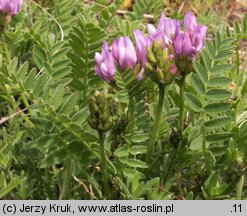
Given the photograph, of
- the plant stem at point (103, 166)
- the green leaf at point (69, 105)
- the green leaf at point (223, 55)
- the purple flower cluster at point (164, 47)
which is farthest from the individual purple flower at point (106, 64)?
the green leaf at point (223, 55)

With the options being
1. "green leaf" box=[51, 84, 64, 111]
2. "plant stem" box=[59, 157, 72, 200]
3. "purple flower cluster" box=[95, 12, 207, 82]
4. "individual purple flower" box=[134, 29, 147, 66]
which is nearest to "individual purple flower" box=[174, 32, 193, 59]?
"purple flower cluster" box=[95, 12, 207, 82]

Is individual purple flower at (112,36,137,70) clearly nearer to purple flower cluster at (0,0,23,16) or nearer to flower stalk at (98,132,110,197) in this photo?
flower stalk at (98,132,110,197)

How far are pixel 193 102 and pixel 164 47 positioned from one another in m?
0.22

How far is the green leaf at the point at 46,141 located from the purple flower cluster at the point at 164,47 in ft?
0.70

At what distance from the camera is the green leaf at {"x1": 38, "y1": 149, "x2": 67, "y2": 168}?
1.75 m

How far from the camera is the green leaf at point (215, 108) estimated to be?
180 cm

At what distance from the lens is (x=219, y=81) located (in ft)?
5.93

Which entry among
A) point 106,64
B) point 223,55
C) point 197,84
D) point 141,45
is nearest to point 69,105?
point 106,64

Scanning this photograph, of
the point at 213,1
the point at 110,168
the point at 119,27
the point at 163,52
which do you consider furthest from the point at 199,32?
the point at 213,1

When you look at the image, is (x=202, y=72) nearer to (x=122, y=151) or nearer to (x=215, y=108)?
(x=215, y=108)

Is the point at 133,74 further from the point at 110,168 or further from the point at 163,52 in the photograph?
the point at 110,168

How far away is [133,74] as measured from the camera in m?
1.75

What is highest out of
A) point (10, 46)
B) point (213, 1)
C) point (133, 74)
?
point (213, 1)

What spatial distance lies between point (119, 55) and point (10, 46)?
0.71m
